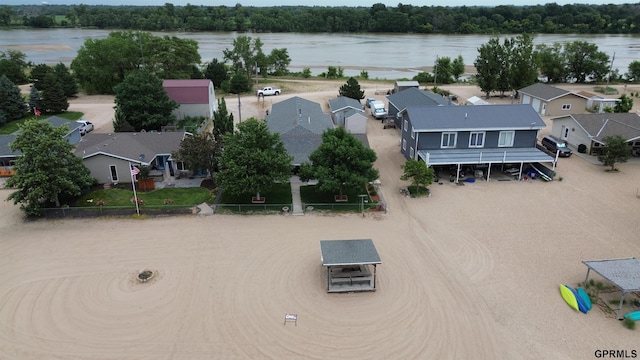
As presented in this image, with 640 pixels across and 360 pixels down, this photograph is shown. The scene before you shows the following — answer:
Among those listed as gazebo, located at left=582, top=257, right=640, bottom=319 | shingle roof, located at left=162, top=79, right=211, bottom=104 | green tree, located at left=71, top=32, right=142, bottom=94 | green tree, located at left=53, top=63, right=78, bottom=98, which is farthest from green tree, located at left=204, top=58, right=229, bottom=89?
gazebo, located at left=582, top=257, right=640, bottom=319

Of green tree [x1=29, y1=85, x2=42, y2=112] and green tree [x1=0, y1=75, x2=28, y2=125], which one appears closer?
green tree [x1=0, y1=75, x2=28, y2=125]

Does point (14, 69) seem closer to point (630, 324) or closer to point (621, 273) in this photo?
point (621, 273)

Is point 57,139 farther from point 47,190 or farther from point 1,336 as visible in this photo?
point 1,336

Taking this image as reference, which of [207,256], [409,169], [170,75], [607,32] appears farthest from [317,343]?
[607,32]

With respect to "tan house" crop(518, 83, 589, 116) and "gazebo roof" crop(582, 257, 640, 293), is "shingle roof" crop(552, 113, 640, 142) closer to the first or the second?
"tan house" crop(518, 83, 589, 116)

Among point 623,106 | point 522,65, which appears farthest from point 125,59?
point 623,106

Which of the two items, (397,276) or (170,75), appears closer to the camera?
(397,276)

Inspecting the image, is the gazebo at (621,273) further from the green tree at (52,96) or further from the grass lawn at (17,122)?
the green tree at (52,96)
